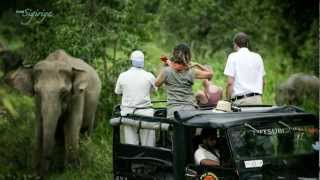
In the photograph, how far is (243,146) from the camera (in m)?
7.09

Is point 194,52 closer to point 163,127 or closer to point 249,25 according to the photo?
point 249,25

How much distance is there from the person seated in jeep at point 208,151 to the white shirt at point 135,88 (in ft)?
4.70

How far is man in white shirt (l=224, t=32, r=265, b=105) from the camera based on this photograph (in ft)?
28.8

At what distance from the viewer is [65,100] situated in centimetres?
1283

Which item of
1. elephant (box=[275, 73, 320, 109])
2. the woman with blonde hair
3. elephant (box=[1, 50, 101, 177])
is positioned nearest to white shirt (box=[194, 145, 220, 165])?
the woman with blonde hair

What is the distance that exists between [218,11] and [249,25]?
2.87 feet

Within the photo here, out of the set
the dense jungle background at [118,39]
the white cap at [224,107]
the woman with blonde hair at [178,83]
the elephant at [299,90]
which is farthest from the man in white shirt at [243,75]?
the elephant at [299,90]

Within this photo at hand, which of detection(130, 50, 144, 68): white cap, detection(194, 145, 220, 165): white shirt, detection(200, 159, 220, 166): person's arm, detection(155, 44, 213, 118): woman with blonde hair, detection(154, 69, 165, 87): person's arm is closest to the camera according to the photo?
detection(200, 159, 220, 166): person's arm

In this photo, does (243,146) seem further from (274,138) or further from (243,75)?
(243,75)

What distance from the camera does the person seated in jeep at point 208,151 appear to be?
726 centimetres

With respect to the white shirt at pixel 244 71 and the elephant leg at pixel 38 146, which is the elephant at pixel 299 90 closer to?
the elephant leg at pixel 38 146

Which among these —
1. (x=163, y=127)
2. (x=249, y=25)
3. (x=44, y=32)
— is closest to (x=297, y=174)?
(x=163, y=127)

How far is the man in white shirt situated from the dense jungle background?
9.17 ft

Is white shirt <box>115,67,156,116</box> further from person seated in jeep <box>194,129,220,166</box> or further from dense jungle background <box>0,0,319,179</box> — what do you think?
dense jungle background <box>0,0,319,179</box>
